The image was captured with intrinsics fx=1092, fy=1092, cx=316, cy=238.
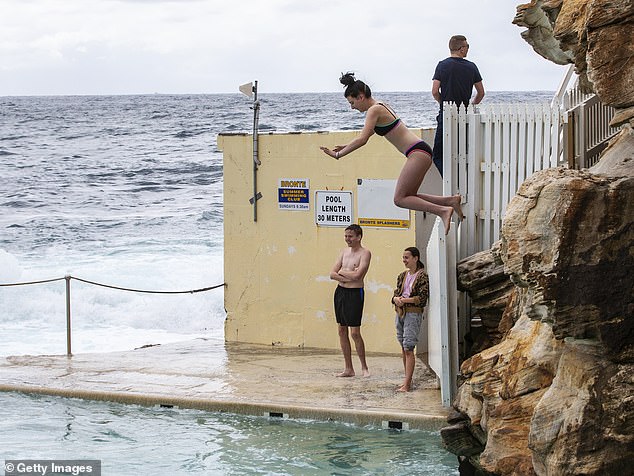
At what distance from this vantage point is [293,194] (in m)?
13.0

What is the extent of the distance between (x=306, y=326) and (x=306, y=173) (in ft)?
5.99

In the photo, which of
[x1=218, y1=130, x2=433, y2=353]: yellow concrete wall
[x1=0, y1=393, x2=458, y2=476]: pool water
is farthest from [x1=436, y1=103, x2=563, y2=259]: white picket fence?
[x1=0, y1=393, x2=458, y2=476]: pool water

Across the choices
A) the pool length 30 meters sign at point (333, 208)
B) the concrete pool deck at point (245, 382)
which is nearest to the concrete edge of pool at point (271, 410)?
the concrete pool deck at point (245, 382)

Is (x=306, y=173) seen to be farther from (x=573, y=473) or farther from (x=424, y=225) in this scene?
(x=573, y=473)

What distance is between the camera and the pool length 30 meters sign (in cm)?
1270

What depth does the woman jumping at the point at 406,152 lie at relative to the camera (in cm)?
953

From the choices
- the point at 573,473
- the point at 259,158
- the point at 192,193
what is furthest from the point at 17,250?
the point at 573,473

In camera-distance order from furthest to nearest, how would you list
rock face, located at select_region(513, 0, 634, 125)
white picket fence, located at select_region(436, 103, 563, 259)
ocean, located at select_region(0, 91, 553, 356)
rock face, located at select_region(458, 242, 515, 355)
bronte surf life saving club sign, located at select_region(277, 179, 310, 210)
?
ocean, located at select_region(0, 91, 553, 356) → bronte surf life saving club sign, located at select_region(277, 179, 310, 210) → white picket fence, located at select_region(436, 103, 563, 259) → rock face, located at select_region(458, 242, 515, 355) → rock face, located at select_region(513, 0, 634, 125)

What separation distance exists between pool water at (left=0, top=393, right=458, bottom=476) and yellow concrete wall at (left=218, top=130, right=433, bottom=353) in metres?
2.95

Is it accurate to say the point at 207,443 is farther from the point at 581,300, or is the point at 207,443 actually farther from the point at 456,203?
the point at 581,300

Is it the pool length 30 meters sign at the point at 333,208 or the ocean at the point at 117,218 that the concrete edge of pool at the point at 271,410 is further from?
the ocean at the point at 117,218

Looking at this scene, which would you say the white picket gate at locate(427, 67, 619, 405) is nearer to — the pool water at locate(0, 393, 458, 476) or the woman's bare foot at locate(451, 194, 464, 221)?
the woman's bare foot at locate(451, 194, 464, 221)

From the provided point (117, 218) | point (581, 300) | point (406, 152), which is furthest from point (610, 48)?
point (117, 218)

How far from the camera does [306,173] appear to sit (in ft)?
42.4
